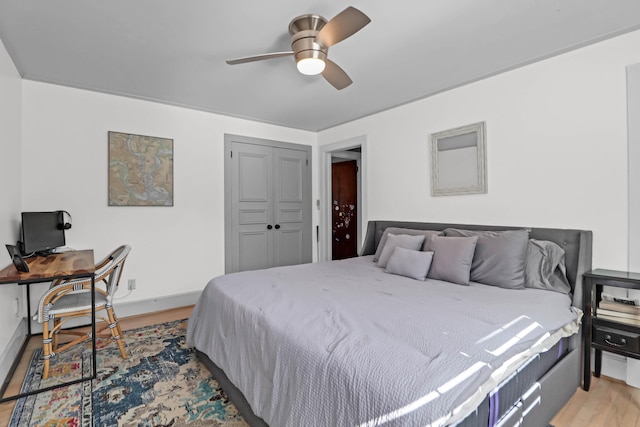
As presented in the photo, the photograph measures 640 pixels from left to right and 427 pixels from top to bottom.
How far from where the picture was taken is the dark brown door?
5.77m

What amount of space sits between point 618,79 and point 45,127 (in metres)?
4.86

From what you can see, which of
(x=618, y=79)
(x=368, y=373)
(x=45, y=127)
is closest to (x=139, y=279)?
(x=45, y=127)

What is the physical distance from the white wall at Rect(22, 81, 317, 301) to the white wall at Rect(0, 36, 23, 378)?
0.22 metres

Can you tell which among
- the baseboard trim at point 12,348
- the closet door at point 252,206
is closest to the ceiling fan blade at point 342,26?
the closet door at point 252,206

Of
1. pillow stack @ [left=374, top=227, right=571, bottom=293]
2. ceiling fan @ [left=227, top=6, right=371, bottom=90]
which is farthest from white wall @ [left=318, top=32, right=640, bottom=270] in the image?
ceiling fan @ [left=227, top=6, right=371, bottom=90]

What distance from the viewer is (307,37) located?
2.05 meters

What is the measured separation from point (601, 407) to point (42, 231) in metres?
4.32

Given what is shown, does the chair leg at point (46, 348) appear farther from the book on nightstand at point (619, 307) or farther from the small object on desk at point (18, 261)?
the book on nightstand at point (619, 307)

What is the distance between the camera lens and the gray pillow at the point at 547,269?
2240mm

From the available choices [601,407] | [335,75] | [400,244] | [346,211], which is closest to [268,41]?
[335,75]

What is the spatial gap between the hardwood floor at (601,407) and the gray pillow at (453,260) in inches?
36.2

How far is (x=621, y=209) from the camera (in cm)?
220

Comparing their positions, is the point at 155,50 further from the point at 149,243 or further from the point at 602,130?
the point at 602,130

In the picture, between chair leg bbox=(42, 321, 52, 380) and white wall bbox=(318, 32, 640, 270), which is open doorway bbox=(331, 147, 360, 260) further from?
chair leg bbox=(42, 321, 52, 380)
